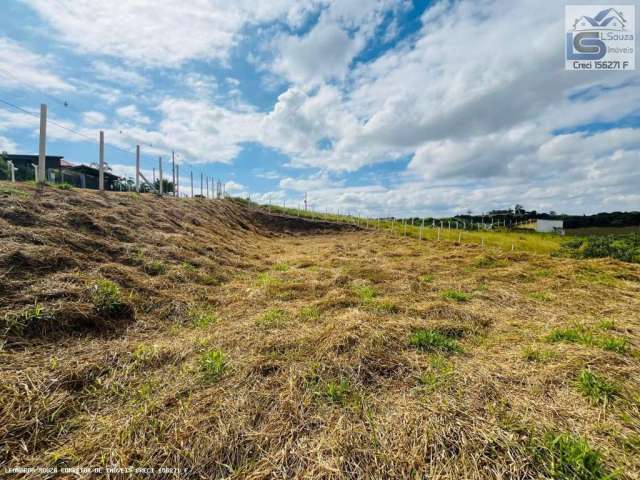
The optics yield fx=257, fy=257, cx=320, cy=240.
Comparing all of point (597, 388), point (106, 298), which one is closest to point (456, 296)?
point (597, 388)

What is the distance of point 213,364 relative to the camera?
A: 10.0 ft

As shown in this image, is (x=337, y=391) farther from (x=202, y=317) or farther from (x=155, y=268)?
(x=155, y=268)

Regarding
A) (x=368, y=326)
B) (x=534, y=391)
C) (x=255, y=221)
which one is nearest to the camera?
(x=534, y=391)

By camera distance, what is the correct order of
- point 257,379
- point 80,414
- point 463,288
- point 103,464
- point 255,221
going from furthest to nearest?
point 255,221
point 463,288
point 257,379
point 80,414
point 103,464

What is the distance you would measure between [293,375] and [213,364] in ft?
3.23

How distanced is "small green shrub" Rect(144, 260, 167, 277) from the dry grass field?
36mm

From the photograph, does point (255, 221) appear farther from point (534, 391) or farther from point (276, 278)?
point (534, 391)

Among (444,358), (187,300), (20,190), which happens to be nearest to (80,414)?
(187,300)

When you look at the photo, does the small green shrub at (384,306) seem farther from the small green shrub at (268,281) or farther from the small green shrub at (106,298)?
the small green shrub at (106,298)

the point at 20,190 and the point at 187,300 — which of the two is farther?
the point at 20,190

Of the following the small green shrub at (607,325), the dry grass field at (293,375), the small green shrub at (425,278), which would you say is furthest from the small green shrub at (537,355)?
the small green shrub at (425,278)

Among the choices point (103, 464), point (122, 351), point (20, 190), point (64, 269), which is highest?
point (20, 190)

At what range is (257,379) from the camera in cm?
287

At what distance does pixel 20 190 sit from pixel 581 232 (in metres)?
51.3
